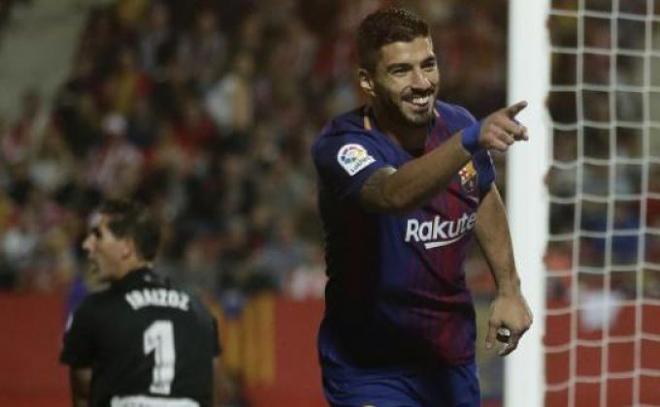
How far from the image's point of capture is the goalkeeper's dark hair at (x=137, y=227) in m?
6.38

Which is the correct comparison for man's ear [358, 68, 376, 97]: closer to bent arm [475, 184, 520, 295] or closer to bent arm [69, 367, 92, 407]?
bent arm [475, 184, 520, 295]

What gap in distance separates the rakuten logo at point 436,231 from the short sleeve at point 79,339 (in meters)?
1.90

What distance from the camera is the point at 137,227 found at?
6.39m

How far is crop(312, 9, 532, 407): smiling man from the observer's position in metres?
4.52

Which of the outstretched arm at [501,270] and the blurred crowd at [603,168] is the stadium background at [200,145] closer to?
the blurred crowd at [603,168]

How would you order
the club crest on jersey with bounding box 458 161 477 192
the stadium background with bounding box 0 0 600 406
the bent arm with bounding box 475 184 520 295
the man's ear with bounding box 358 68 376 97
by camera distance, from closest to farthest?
the man's ear with bounding box 358 68 376 97
the club crest on jersey with bounding box 458 161 477 192
the bent arm with bounding box 475 184 520 295
the stadium background with bounding box 0 0 600 406

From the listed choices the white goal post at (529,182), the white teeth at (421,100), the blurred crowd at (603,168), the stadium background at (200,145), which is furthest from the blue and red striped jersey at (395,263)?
the stadium background at (200,145)

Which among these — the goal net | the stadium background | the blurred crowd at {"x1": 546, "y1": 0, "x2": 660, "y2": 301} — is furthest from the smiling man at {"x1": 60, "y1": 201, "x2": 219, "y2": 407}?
the stadium background

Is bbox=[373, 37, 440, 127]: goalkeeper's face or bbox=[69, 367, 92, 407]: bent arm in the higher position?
bbox=[373, 37, 440, 127]: goalkeeper's face

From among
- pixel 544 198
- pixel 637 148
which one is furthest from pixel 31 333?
pixel 544 198

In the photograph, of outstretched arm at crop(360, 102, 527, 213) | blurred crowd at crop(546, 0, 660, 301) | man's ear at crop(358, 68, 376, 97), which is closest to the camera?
outstretched arm at crop(360, 102, 527, 213)

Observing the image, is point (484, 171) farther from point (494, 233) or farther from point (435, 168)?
point (435, 168)

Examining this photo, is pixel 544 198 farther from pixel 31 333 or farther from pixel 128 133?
pixel 128 133

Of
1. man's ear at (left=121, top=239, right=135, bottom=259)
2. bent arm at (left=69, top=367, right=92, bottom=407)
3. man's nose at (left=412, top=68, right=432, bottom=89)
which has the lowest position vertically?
bent arm at (left=69, top=367, right=92, bottom=407)
